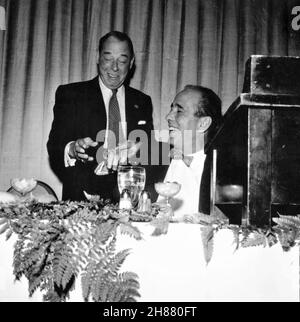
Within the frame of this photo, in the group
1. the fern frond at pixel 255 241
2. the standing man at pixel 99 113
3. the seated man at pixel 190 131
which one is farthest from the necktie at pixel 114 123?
the fern frond at pixel 255 241

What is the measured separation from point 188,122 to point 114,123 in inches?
40.1

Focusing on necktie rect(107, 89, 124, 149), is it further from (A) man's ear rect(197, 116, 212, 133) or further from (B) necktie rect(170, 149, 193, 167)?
(A) man's ear rect(197, 116, 212, 133)

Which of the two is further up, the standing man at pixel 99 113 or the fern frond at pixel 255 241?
the standing man at pixel 99 113

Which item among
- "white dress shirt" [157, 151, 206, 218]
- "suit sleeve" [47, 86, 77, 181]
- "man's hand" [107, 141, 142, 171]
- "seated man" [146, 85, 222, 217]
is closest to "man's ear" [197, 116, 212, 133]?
"seated man" [146, 85, 222, 217]

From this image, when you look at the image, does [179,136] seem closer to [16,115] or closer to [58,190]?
[58,190]

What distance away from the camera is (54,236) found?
112 centimetres

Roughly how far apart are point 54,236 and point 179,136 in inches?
68.2

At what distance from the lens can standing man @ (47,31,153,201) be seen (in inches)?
133

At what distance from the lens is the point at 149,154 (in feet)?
10.8

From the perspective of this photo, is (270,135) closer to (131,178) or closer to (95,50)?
(131,178)

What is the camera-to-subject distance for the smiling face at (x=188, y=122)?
2711mm

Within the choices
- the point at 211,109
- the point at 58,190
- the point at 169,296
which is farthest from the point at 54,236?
the point at 58,190

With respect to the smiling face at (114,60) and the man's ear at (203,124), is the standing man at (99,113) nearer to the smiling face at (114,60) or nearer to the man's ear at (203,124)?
the smiling face at (114,60)

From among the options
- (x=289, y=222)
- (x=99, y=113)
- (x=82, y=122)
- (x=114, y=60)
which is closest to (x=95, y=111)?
(x=99, y=113)
